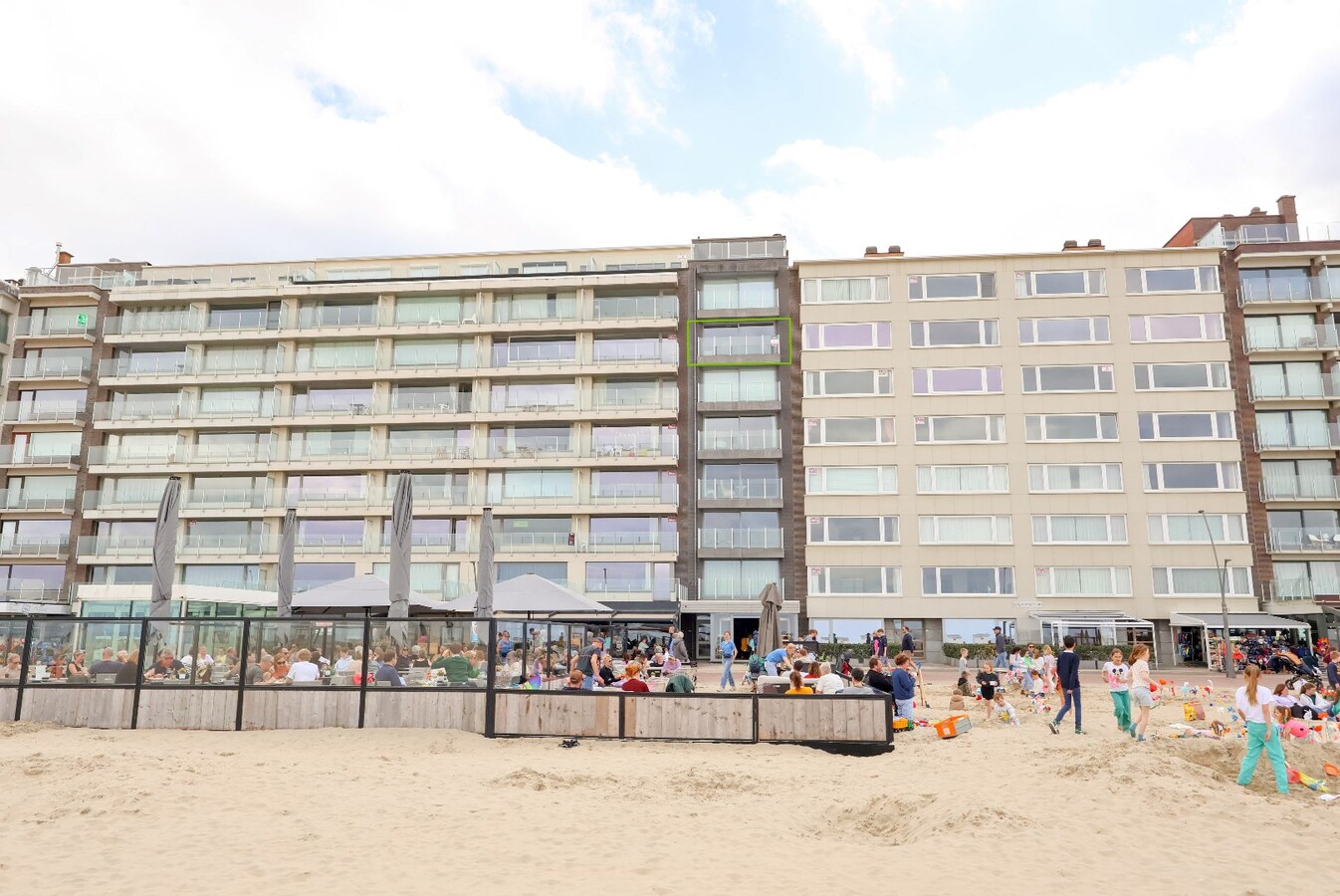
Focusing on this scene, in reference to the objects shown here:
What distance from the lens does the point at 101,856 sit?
9562 mm

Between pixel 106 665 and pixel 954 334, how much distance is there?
130 ft

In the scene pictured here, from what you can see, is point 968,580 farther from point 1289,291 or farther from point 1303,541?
point 1289,291

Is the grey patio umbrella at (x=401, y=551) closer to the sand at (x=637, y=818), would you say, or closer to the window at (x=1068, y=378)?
the sand at (x=637, y=818)

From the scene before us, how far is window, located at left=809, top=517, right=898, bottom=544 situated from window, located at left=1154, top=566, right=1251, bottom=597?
38.1ft

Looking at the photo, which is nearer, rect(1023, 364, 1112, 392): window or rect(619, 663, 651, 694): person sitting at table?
rect(619, 663, 651, 694): person sitting at table

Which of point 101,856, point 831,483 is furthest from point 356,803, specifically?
point 831,483

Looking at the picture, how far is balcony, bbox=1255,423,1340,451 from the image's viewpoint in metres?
45.3

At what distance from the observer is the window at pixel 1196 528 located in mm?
44562

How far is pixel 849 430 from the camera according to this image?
47281mm

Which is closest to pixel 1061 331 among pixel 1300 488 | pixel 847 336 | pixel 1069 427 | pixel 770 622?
pixel 1069 427

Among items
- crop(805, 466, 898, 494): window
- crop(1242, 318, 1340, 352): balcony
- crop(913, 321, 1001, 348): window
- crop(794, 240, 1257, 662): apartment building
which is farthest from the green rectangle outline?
crop(1242, 318, 1340, 352): balcony

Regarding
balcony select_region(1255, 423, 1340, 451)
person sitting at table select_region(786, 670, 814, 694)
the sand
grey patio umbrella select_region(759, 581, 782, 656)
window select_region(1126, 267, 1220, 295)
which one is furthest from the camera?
window select_region(1126, 267, 1220, 295)

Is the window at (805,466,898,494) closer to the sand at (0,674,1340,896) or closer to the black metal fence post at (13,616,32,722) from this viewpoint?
the sand at (0,674,1340,896)

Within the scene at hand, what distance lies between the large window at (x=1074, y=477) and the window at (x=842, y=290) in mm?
10822
